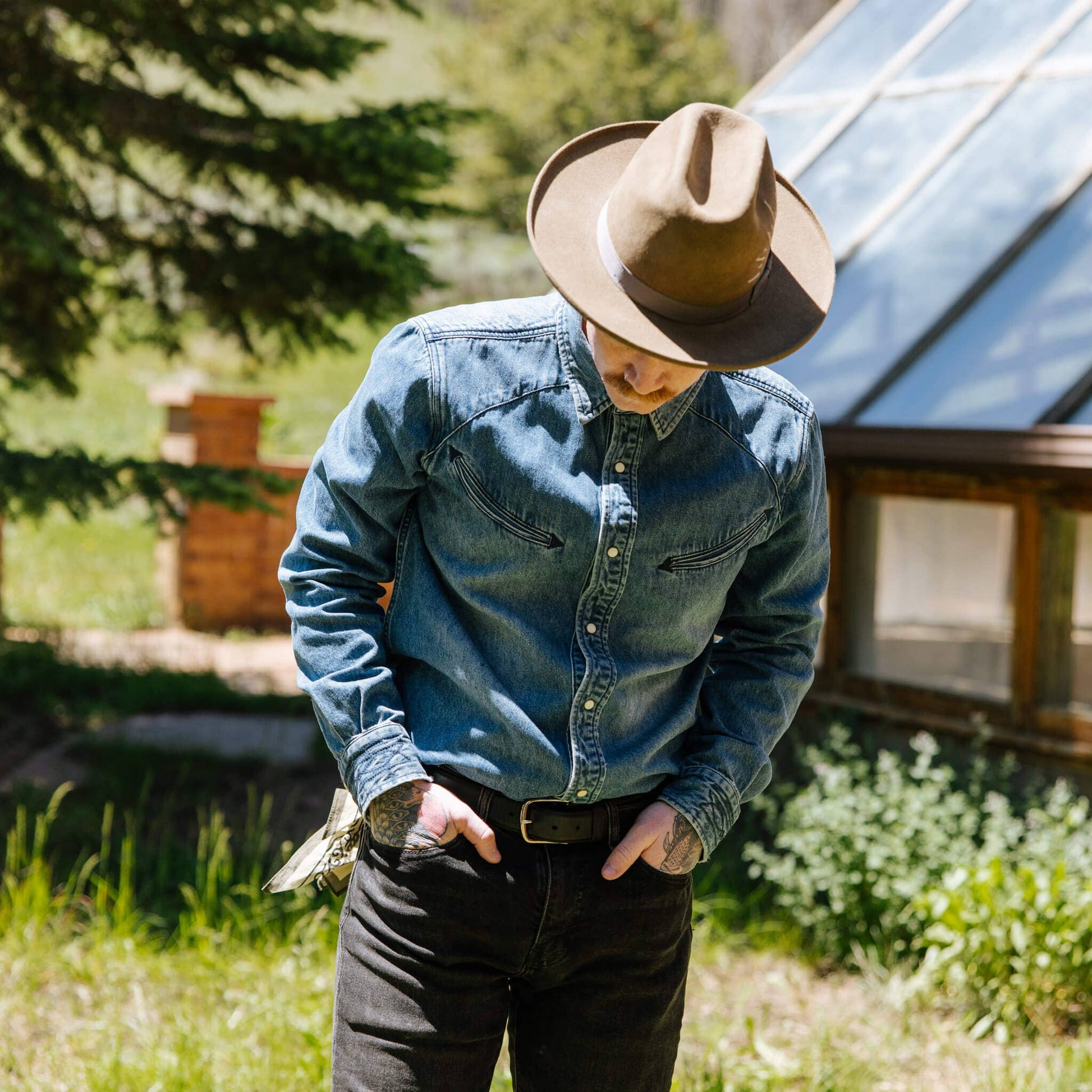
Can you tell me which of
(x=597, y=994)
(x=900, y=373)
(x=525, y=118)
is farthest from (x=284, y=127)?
(x=525, y=118)

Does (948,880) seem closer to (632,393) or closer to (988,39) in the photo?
(632,393)

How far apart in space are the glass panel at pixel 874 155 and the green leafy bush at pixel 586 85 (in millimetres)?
15114

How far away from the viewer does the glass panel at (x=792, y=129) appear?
6328mm

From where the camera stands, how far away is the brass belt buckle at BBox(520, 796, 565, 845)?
1672 mm

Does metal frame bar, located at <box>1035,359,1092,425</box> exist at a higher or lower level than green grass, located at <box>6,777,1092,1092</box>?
higher

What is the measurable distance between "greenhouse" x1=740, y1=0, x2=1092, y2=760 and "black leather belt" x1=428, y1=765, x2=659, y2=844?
2.84 m

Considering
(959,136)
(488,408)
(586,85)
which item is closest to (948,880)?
(488,408)

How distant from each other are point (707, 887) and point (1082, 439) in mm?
1989

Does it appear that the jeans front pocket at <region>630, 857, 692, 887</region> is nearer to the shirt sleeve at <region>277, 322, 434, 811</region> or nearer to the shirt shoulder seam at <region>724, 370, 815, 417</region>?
the shirt sleeve at <region>277, 322, 434, 811</region>

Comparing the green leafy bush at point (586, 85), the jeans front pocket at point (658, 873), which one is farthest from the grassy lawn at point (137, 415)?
the jeans front pocket at point (658, 873)

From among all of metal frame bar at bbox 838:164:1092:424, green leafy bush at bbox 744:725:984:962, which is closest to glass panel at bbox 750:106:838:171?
metal frame bar at bbox 838:164:1092:424

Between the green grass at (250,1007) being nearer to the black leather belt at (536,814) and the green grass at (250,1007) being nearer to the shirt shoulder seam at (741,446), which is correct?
the black leather belt at (536,814)

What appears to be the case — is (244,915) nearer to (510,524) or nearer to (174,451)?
(510,524)

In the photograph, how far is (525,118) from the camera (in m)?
21.7
